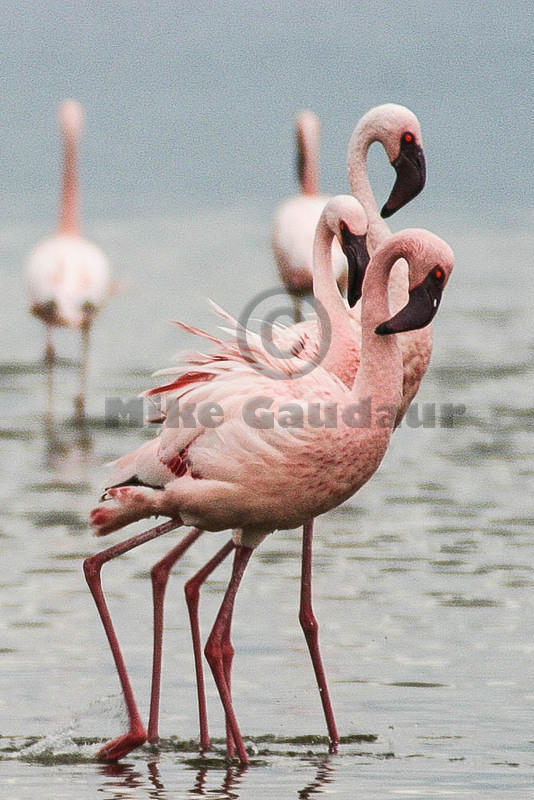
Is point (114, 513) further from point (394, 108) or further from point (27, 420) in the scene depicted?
point (27, 420)

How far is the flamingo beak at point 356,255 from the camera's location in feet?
23.4

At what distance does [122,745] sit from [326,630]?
182cm

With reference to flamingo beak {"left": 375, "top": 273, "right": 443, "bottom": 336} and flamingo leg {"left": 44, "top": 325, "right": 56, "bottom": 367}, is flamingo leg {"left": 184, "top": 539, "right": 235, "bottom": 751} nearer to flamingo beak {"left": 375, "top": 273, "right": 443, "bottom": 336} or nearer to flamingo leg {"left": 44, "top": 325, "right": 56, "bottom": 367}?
flamingo beak {"left": 375, "top": 273, "right": 443, "bottom": 336}

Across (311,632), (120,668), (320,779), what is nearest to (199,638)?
(120,668)

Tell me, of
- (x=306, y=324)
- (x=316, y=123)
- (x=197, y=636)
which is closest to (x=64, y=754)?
(x=197, y=636)

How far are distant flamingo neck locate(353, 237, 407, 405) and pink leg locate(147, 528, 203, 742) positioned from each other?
98 cm

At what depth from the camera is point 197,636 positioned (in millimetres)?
6910

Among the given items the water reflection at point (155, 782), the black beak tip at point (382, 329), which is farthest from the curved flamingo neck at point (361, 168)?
the water reflection at point (155, 782)

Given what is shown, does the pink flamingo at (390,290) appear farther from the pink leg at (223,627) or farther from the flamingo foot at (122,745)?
the flamingo foot at (122,745)

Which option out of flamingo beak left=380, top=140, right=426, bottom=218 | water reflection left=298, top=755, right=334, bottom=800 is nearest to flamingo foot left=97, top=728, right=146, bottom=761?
water reflection left=298, top=755, right=334, bottom=800

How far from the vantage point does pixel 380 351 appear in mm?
6395

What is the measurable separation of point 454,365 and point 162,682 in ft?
34.0

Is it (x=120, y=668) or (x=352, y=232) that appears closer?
(x=120, y=668)

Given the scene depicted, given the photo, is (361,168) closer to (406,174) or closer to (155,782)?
(406,174)
